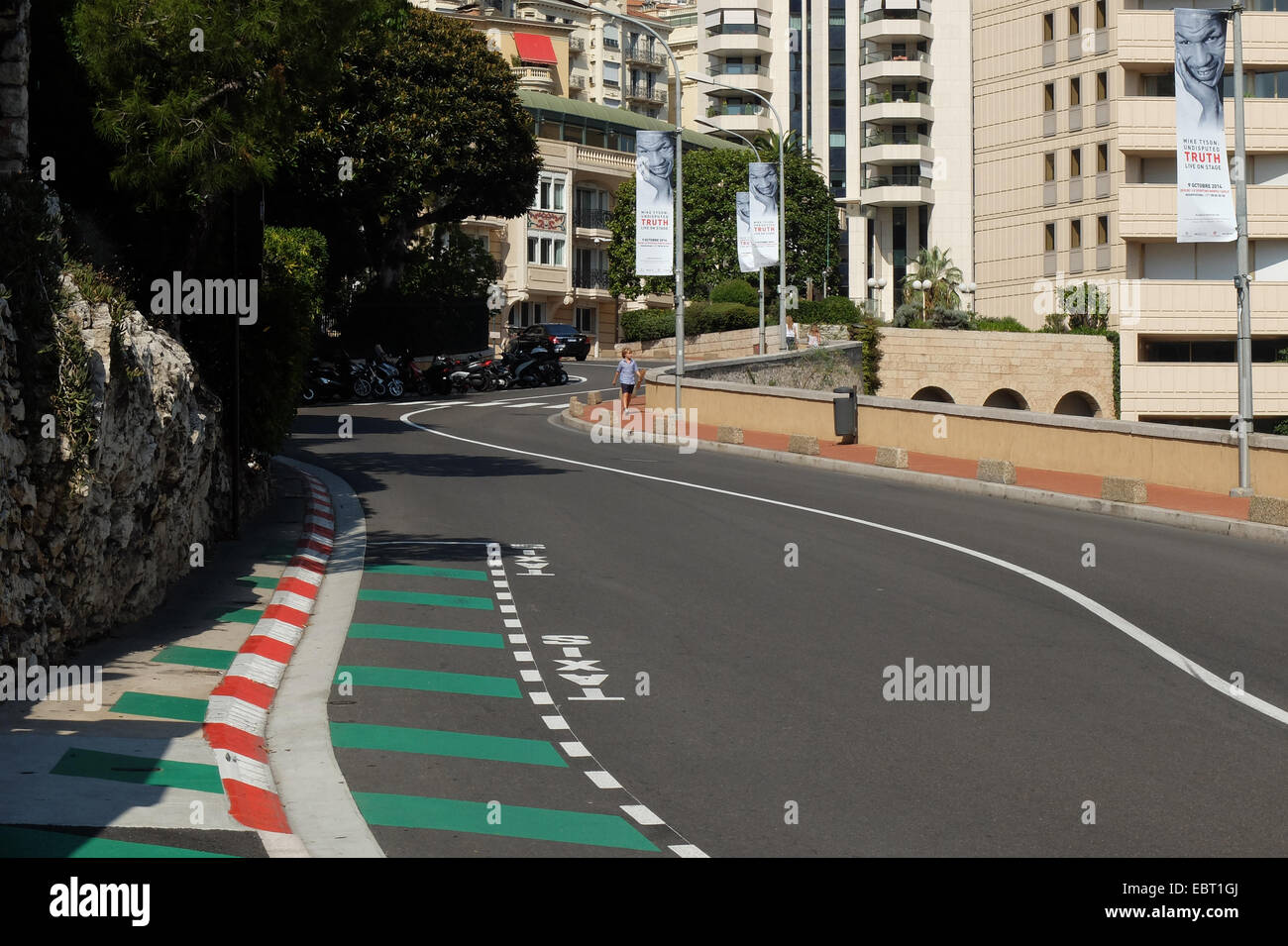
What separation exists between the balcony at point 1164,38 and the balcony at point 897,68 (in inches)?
1605

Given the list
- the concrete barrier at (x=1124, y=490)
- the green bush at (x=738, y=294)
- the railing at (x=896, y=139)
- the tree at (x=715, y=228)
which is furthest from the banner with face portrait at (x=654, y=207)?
the railing at (x=896, y=139)

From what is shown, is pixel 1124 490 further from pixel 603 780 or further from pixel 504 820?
pixel 504 820

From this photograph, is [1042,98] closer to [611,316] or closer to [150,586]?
[611,316]

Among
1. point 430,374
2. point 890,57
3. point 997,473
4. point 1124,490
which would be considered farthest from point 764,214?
point 890,57

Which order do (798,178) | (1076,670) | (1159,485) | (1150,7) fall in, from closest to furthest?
(1076,670), (1159,485), (1150,7), (798,178)

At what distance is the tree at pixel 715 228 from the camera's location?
91625mm

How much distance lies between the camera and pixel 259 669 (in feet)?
39.4

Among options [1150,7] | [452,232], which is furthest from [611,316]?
[1150,7]

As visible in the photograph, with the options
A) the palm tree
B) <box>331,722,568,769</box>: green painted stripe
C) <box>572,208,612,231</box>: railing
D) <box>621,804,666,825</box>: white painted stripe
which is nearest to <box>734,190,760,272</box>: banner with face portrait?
the palm tree

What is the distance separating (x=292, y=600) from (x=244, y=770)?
5685mm

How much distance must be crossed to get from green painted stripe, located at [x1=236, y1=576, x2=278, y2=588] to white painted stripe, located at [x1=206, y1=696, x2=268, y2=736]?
468 centimetres
